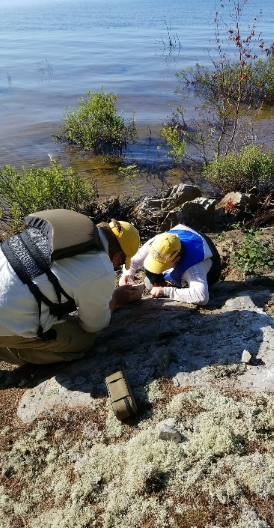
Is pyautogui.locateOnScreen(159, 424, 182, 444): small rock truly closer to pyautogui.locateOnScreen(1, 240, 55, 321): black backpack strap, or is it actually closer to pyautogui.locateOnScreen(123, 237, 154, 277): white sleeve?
pyautogui.locateOnScreen(1, 240, 55, 321): black backpack strap

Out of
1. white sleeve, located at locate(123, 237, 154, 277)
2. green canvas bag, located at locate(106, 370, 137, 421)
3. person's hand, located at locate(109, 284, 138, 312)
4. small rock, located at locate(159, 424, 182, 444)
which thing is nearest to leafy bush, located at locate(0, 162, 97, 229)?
white sleeve, located at locate(123, 237, 154, 277)

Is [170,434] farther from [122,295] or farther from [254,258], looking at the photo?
[254,258]

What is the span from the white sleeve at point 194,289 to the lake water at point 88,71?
233 inches

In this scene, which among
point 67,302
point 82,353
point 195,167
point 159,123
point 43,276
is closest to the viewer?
point 43,276

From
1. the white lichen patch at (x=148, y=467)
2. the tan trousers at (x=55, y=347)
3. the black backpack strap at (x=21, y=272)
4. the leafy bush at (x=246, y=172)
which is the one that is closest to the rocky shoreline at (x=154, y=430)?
the white lichen patch at (x=148, y=467)

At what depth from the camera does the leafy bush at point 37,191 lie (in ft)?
22.6

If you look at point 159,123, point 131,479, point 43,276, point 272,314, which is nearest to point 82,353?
point 43,276

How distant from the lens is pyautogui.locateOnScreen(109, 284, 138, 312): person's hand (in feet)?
15.4

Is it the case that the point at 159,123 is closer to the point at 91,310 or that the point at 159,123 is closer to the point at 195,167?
the point at 195,167

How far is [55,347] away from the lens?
393 cm

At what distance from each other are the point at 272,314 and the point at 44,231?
7.69 feet

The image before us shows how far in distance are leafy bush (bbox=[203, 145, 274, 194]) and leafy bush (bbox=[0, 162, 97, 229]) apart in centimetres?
316

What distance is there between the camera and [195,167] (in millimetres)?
11625

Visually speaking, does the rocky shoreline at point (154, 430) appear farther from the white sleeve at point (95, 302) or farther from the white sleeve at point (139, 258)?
the white sleeve at point (139, 258)
